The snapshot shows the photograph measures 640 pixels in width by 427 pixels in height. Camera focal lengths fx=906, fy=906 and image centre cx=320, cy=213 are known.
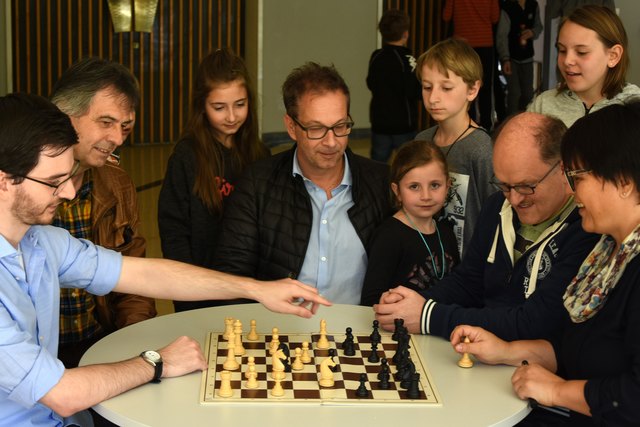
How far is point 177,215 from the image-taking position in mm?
4105

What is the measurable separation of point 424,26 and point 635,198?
1137 cm

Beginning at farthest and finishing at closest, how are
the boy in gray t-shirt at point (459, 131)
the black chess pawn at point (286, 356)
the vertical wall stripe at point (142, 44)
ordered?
the vertical wall stripe at point (142, 44)
the boy in gray t-shirt at point (459, 131)
the black chess pawn at point (286, 356)

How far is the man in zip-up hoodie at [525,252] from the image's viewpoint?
2.73m

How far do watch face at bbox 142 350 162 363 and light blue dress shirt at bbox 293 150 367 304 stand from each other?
Result: 1.13 metres

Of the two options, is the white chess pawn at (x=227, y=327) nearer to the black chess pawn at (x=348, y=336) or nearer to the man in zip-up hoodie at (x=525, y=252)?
the black chess pawn at (x=348, y=336)

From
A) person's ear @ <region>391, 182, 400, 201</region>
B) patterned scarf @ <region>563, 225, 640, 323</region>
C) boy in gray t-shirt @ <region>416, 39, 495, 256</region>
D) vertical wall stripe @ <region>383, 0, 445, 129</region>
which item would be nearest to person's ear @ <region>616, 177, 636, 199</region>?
patterned scarf @ <region>563, 225, 640, 323</region>

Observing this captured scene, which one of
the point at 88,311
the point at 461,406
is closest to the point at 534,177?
the point at 461,406

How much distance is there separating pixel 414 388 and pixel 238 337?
61cm

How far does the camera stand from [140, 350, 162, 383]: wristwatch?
245 cm

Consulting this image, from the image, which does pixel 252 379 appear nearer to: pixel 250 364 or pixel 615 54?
pixel 250 364

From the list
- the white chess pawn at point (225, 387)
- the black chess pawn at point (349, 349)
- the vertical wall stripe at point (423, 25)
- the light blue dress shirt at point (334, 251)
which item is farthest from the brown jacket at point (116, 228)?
the vertical wall stripe at point (423, 25)

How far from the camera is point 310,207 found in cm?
359

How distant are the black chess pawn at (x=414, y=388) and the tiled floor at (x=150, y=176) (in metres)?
3.36

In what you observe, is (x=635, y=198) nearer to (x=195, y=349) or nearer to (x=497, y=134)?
(x=497, y=134)
